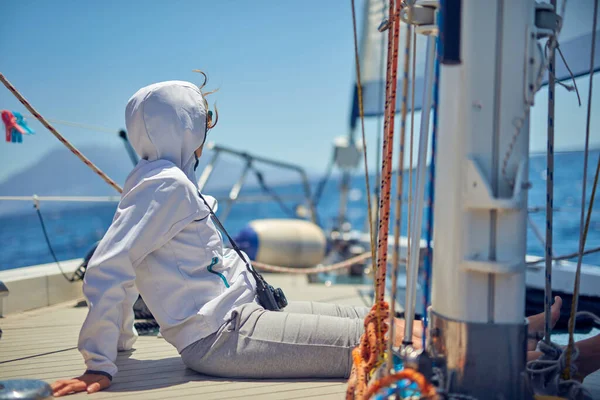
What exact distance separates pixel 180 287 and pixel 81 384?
0.44 metres

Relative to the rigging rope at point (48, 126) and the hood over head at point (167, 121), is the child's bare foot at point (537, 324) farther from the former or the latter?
the rigging rope at point (48, 126)

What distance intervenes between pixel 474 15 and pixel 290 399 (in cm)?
128

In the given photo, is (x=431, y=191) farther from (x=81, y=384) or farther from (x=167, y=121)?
(x=81, y=384)

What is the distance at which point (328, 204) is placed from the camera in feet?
242

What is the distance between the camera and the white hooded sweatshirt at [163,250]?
1.97 m

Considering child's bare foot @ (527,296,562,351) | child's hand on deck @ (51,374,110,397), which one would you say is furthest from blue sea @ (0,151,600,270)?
child's hand on deck @ (51,374,110,397)

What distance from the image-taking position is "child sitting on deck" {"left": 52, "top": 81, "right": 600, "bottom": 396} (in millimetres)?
1975

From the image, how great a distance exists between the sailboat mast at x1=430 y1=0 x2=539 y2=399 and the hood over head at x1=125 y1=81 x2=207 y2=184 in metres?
1.02

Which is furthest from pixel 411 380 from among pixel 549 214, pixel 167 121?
pixel 167 121

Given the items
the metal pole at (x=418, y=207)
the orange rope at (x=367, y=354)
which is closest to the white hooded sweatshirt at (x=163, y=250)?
the orange rope at (x=367, y=354)

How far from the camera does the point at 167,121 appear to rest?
2.11m

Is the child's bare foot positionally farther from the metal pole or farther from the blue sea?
the blue sea

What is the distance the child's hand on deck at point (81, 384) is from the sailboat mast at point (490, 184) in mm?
1156

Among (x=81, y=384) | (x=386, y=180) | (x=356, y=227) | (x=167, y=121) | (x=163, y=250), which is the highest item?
(x=167, y=121)
